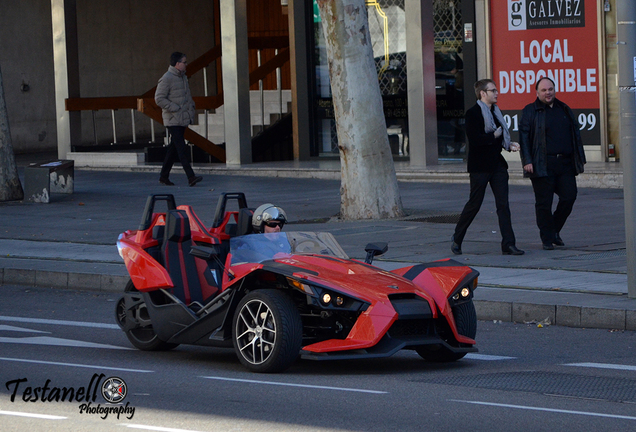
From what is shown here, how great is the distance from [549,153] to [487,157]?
0.72m

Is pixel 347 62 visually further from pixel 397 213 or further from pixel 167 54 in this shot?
pixel 167 54

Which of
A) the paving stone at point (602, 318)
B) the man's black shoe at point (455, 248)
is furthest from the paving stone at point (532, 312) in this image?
the man's black shoe at point (455, 248)

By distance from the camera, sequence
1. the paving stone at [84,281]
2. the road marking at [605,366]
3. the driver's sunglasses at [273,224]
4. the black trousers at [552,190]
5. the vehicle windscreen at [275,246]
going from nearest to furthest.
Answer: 1. the road marking at [605,366]
2. the vehicle windscreen at [275,246]
3. the driver's sunglasses at [273,224]
4. the paving stone at [84,281]
5. the black trousers at [552,190]

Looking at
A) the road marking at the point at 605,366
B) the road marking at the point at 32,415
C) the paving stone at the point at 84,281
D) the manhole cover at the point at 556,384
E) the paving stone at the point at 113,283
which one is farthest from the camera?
the paving stone at the point at 84,281

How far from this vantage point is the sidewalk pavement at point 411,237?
30.8 ft

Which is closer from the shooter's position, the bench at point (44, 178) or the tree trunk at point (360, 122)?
the tree trunk at point (360, 122)

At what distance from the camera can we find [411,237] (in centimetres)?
1320

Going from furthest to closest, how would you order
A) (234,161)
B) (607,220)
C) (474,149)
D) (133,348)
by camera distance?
(234,161) → (607,220) → (474,149) → (133,348)

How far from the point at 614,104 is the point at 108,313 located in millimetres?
11651

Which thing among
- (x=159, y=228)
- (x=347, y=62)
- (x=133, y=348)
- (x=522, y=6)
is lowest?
(x=133, y=348)

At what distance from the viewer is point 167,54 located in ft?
110

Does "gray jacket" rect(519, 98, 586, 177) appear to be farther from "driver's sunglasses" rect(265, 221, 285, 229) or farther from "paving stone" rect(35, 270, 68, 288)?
"paving stone" rect(35, 270, 68, 288)

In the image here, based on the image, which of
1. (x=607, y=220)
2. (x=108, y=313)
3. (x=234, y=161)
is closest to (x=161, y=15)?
(x=234, y=161)

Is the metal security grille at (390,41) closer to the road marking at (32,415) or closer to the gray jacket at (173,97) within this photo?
the gray jacket at (173,97)
